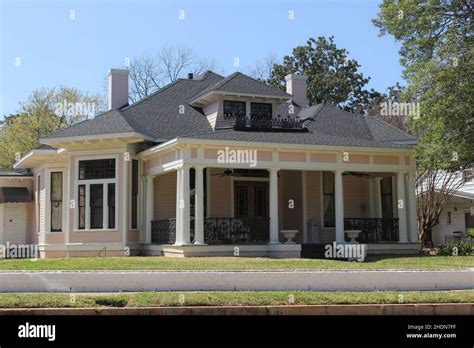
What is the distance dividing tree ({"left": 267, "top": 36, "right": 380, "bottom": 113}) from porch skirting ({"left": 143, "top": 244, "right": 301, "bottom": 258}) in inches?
1261

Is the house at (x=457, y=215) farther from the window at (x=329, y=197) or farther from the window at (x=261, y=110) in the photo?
the window at (x=261, y=110)

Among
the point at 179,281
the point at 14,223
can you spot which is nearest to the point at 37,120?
the point at 14,223

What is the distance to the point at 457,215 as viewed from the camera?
3609 cm

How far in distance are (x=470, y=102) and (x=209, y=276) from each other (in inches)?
477

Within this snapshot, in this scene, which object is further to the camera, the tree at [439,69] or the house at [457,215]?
the house at [457,215]

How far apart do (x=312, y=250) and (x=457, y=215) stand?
1606 centimetres

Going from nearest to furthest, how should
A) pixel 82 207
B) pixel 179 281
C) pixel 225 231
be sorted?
pixel 179 281 < pixel 225 231 < pixel 82 207

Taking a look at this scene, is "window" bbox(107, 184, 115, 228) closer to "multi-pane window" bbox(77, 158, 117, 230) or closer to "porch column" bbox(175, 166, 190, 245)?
"multi-pane window" bbox(77, 158, 117, 230)

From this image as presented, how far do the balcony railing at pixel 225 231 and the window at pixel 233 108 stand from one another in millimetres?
5085

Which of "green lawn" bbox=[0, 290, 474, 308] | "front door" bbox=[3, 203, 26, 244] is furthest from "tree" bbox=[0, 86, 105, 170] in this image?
"green lawn" bbox=[0, 290, 474, 308]

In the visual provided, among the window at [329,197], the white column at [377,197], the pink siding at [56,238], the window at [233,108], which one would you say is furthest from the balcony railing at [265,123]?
the pink siding at [56,238]

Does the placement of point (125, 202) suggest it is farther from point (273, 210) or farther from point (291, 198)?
point (291, 198)

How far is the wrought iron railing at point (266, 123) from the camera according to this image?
83.4 feet

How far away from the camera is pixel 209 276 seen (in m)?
14.7
